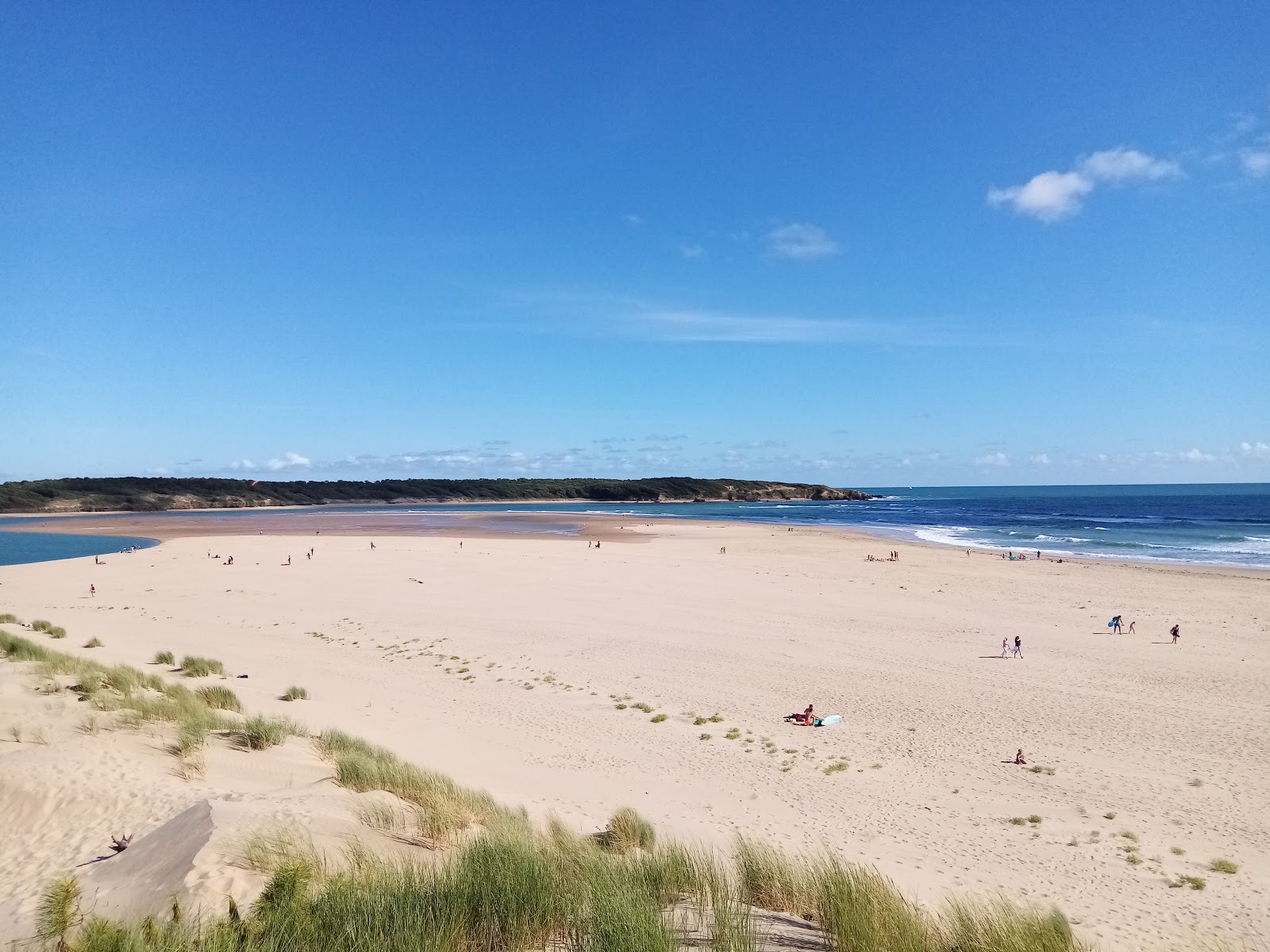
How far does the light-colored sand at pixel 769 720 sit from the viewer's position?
7535mm

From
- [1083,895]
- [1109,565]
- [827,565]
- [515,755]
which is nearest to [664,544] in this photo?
[827,565]

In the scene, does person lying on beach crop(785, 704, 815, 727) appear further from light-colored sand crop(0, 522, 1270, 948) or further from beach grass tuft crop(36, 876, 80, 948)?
beach grass tuft crop(36, 876, 80, 948)

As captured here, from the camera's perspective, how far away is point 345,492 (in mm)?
150625

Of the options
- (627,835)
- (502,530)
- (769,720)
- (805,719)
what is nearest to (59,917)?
(627,835)

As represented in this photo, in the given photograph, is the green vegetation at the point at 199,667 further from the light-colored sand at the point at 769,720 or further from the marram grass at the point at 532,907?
the marram grass at the point at 532,907

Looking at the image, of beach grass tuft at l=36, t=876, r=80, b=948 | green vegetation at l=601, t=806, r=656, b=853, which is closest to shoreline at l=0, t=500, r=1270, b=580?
green vegetation at l=601, t=806, r=656, b=853

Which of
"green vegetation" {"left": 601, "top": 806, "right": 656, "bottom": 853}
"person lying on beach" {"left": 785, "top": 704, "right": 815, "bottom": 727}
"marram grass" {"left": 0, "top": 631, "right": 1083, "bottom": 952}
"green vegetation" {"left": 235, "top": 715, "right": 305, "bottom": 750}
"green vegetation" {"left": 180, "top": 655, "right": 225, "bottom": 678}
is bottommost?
"person lying on beach" {"left": 785, "top": 704, "right": 815, "bottom": 727}

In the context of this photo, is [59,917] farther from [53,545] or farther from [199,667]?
[53,545]

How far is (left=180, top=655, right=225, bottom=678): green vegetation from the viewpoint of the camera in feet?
49.1

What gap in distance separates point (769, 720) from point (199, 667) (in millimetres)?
11900

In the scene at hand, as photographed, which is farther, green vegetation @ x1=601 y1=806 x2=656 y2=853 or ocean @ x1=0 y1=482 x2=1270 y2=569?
ocean @ x1=0 y1=482 x2=1270 y2=569

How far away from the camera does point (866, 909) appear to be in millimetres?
5070

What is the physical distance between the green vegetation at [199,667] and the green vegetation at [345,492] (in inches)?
4443

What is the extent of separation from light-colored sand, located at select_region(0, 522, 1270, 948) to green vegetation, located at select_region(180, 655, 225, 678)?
100 centimetres
